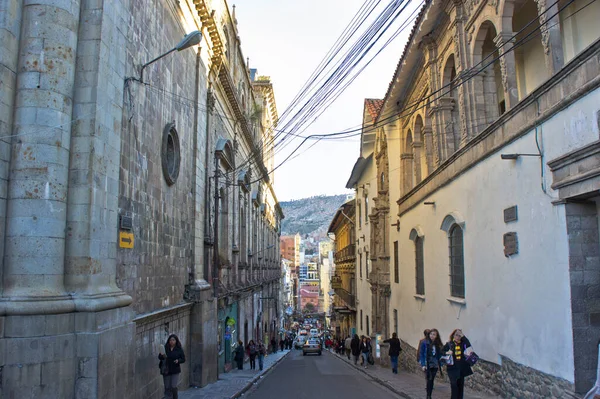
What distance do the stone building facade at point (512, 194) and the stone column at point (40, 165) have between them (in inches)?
261

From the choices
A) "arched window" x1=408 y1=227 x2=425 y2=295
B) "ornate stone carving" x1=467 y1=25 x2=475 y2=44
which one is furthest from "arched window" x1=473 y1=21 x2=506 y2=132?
"arched window" x1=408 y1=227 x2=425 y2=295

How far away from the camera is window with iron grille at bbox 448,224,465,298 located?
41.2 feet

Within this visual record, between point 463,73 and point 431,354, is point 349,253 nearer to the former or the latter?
point 463,73

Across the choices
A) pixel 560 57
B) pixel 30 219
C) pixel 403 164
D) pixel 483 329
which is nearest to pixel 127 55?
pixel 30 219

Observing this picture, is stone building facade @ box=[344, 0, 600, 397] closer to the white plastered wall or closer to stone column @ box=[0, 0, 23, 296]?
stone column @ box=[0, 0, 23, 296]

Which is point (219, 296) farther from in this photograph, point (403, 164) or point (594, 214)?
point (594, 214)

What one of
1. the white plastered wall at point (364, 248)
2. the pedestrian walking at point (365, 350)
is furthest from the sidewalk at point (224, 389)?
the white plastered wall at point (364, 248)

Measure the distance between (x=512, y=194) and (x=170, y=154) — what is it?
7.74 metres

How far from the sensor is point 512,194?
8938 mm

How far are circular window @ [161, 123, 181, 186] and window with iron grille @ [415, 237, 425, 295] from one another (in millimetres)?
8759

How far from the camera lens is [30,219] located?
21.1 ft

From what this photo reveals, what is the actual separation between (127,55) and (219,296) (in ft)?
31.7

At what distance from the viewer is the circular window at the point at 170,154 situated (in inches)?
443

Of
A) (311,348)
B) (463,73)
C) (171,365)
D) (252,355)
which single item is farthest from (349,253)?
(171,365)
